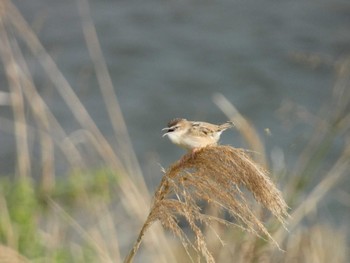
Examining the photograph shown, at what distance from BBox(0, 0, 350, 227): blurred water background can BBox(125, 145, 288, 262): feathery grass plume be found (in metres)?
5.51

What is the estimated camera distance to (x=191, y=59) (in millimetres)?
10586

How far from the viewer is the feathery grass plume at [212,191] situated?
2.41 meters

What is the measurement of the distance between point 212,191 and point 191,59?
8168mm

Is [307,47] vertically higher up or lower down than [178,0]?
lower down

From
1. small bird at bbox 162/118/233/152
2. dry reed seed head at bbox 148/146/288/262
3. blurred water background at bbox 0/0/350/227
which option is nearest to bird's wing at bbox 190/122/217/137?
small bird at bbox 162/118/233/152

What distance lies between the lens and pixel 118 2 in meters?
11.7

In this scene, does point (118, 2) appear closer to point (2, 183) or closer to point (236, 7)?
point (236, 7)

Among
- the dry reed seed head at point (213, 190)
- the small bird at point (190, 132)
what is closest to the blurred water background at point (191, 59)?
the small bird at point (190, 132)

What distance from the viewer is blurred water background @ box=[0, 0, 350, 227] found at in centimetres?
903

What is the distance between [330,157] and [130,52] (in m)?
3.31

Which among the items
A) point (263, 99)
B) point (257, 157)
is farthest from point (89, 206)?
point (263, 99)

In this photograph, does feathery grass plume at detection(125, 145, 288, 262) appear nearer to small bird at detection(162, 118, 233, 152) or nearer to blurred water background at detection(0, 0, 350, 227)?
Answer: small bird at detection(162, 118, 233, 152)

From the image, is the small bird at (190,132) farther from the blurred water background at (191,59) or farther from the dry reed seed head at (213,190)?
the blurred water background at (191,59)

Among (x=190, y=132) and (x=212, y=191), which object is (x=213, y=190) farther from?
(x=190, y=132)
